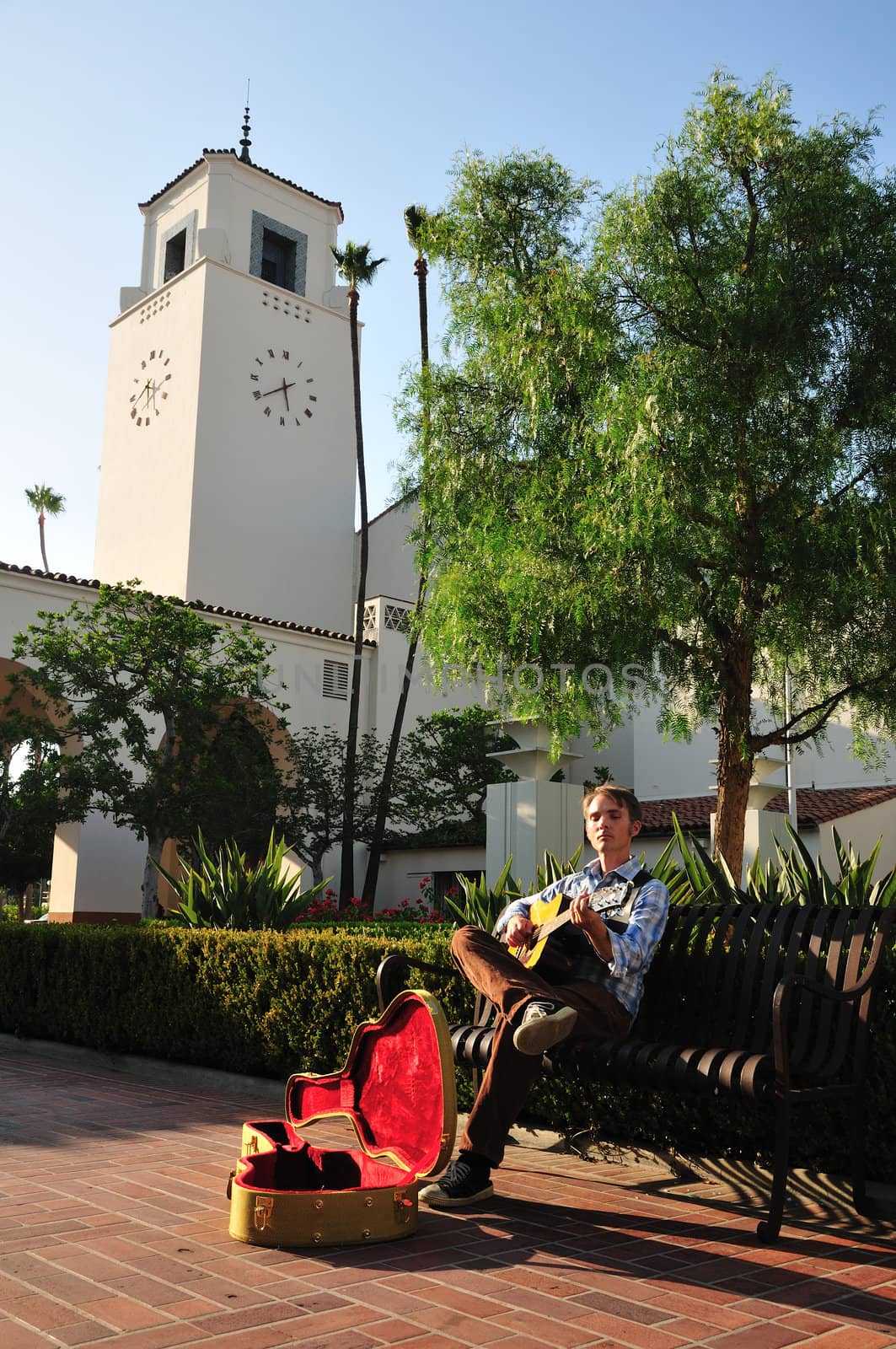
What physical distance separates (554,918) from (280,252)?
110 ft

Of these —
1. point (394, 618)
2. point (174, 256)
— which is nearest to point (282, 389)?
point (174, 256)

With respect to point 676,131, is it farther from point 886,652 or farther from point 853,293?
point 886,652

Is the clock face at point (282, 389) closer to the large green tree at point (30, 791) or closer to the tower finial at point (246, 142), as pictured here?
→ the tower finial at point (246, 142)

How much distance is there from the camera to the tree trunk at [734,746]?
10633mm

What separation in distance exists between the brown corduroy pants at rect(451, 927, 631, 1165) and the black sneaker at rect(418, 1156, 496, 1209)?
61 millimetres

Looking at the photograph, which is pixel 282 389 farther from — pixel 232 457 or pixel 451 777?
pixel 451 777

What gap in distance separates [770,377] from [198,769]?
39.7 ft

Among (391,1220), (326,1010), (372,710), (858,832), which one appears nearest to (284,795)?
(372,710)

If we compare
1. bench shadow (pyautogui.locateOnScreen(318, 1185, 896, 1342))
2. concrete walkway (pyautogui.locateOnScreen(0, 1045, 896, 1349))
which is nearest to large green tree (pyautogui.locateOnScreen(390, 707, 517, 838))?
concrete walkway (pyautogui.locateOnScreen(0, 1045, 896, 1349))

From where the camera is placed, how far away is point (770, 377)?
9.87m

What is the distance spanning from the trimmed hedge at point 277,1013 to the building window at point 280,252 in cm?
2708

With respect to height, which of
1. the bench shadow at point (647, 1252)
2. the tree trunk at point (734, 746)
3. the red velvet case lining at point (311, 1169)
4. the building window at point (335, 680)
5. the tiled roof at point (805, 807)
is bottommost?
the bench shadow at point (647, 1252)

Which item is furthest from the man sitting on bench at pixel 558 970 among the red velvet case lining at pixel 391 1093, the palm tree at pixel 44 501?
the palm tree at pixel 44 501

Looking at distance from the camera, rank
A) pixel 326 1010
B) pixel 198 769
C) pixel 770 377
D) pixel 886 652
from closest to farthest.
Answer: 1. pixel 326 1010
2. pixel 770 377
3. pixel 886 652
4. pixel 198 769
